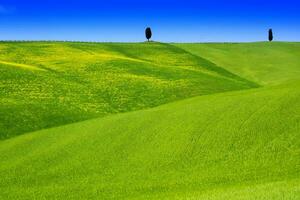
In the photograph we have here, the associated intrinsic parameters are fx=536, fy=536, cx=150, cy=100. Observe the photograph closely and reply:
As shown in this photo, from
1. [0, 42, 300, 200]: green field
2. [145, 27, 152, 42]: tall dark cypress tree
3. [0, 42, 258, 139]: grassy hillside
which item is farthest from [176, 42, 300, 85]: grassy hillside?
[0, 42, 300, 200]: green field

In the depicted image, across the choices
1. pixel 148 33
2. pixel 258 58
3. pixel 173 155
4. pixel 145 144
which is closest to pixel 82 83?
pixel 145 144

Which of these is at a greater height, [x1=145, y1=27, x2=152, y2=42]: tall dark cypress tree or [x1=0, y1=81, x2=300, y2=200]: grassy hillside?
[x1=145, y1=27, x2=152, y2=42]: tall dark cypress tree

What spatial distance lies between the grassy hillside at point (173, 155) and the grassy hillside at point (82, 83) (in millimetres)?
7470

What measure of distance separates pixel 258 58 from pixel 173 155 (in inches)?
2490

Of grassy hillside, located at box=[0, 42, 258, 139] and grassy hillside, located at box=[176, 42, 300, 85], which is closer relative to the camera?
grassy hillside, located at box=[0, 42, 258, 139]

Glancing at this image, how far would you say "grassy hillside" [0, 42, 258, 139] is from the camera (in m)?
37.3

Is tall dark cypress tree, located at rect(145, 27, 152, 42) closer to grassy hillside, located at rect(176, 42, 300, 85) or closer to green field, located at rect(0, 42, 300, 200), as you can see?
grassy hillside, located at rect(176, 42, 300, 85)

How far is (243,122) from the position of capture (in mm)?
24125

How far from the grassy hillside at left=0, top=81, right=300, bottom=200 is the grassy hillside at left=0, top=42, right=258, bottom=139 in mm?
7470

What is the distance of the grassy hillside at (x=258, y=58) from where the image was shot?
6812 centimetres

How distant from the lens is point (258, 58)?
8306cm

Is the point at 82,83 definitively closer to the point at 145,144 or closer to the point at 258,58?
the point at 145,144

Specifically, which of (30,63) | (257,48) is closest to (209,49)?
(257,48)

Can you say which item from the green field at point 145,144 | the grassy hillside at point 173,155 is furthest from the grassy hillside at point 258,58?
the grassy hillside at point 173,155
